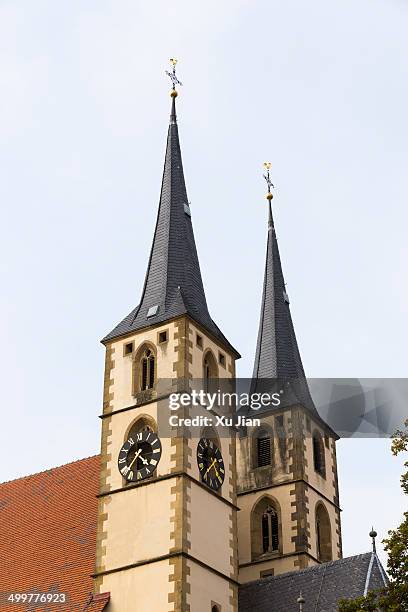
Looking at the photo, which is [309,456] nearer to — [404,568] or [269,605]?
[269,605]

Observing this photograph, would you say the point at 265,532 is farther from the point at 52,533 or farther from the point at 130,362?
the point at 130,362

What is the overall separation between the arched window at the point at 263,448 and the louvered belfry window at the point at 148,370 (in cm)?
733

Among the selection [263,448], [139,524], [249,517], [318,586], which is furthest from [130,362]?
[263,448]

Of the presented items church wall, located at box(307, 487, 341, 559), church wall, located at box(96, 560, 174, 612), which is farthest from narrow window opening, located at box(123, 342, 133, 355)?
church wall, located at box(307, 487, 341, 559)

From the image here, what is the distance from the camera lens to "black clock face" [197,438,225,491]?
100 ft

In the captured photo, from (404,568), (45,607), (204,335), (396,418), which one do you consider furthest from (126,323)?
(404,568)

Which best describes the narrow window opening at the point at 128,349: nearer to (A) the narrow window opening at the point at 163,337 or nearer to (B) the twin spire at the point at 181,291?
(B) the twin spire at the point at 181,291

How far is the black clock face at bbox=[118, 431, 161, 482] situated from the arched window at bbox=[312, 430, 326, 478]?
8.83 metres

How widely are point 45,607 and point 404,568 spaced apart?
9.89 metres

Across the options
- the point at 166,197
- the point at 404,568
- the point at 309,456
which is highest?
the point at 166,197

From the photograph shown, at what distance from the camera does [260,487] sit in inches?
1473

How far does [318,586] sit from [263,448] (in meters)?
8.40

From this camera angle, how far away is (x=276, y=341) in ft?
134

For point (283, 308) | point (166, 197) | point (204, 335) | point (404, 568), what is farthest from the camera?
point (283, 308)
